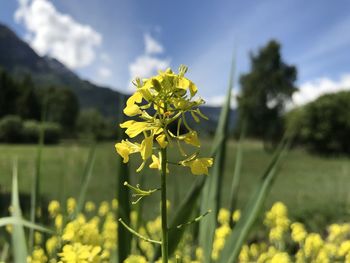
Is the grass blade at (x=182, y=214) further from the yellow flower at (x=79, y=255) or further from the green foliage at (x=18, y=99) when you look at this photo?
the green foliage at (x=18, y=99)

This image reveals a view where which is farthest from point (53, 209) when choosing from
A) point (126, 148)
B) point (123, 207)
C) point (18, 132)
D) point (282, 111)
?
Answer: point (282, 111)

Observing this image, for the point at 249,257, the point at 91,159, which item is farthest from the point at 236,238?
Result: the point at 249,257

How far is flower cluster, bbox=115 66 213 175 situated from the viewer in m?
1.04

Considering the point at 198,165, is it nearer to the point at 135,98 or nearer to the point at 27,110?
the point at 135,98

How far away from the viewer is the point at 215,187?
1.89 meters

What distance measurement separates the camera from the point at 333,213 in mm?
6375

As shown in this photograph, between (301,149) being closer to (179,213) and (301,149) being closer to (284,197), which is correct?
(284,197)

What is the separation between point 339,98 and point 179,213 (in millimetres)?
32318

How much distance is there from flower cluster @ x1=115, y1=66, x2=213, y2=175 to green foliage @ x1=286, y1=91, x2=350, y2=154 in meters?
29.2

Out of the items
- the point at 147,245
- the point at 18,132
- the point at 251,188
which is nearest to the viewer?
the point at 147,245

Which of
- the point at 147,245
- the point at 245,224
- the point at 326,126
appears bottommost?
the point at 147,245

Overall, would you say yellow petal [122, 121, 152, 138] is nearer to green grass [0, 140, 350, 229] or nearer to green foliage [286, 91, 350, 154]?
green grass [0, 140, 350, 229]

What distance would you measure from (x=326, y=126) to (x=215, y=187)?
29436 mm

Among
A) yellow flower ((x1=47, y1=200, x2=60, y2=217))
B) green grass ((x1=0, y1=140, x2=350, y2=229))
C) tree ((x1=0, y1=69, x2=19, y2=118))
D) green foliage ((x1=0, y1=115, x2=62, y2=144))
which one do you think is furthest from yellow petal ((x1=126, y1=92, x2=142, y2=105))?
tree ((x1=0, y1=69, x2=19, y2=118))
